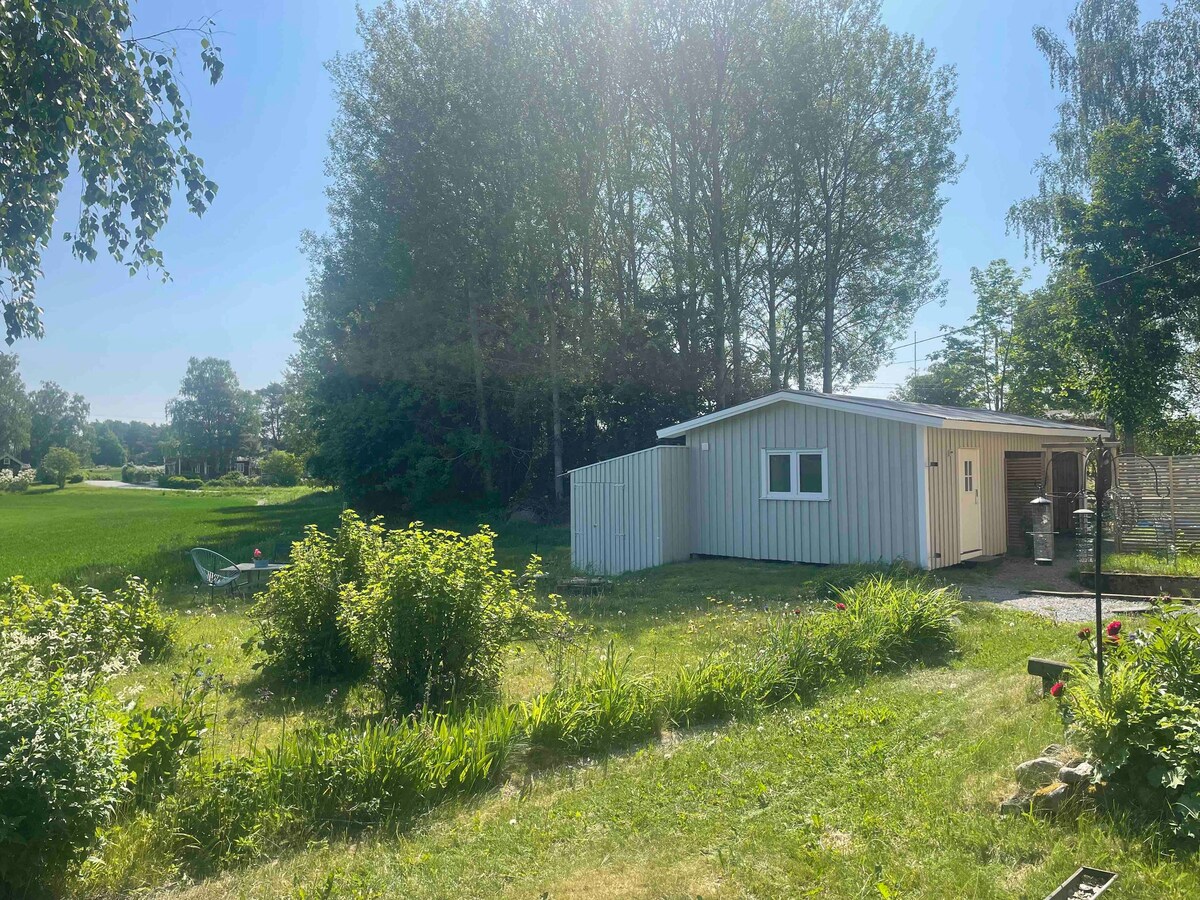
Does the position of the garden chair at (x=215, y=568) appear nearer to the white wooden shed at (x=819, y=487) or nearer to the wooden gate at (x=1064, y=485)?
the white wooden shed at (x=819, y=487)

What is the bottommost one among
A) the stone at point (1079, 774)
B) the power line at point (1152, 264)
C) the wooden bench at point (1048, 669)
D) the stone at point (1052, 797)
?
the stone at point (1052, 797)

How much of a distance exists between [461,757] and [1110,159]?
881 inches

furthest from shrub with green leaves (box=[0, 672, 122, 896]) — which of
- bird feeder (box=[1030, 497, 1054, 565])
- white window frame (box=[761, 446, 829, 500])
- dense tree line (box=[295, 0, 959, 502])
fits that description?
dense tree line (box=[295, 0, 959, 502])

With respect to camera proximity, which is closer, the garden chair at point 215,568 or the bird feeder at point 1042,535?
the bird feeder at point 1042,535

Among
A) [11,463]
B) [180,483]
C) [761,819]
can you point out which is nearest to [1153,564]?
[761,819]

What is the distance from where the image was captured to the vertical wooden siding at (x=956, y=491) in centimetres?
1184

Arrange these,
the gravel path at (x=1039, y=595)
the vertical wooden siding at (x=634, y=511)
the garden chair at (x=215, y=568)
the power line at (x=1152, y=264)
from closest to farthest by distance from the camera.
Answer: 1. the gravel path at (x=1039, y=595)
2. the garden chair at (x=215, y=568)
3. the vertical wooden siding at (x=634, y=511)
4. the power line at (x=1152, y=264)

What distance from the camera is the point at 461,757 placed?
424cm

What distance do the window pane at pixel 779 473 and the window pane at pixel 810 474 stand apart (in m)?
0.21

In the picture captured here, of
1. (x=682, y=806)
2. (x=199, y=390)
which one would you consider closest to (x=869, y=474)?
(x=682, y=806)

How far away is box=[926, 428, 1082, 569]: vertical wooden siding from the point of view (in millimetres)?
11836

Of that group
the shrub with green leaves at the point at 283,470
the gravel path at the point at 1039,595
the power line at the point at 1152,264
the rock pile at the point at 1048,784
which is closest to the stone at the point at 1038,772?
the rock pile at the point at 1048,784

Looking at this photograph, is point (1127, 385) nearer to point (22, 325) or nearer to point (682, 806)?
point (682, 806)

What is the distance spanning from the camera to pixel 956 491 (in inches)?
492
